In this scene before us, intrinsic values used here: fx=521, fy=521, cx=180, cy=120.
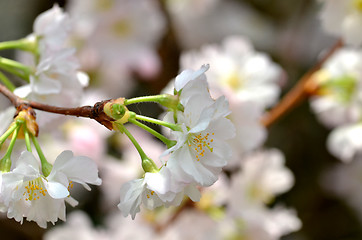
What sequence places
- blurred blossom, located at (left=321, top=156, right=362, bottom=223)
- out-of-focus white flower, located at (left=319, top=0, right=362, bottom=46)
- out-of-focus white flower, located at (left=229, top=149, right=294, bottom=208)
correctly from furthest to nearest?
blurred blossom, located at (left=321, top=156, right=362, bottom=223) → out-of-focus white flower, located at (left=229, top=149, right=294, bottom=208) → out-of-focus white flower, located at (left=319, top=0, right=362, bottom=46)

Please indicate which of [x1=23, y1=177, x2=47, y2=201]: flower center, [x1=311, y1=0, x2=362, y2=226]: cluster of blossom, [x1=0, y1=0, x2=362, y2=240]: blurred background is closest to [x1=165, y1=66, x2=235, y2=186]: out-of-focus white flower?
Result: [x1=23, y1=177, x2=47, y2=201]: flower center

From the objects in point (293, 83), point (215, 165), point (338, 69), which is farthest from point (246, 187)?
point (293, 83)

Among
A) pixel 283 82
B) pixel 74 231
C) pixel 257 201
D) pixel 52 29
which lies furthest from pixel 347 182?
pixel 52 29

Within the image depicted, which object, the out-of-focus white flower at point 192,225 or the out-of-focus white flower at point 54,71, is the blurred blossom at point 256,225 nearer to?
the out-of-focus white flower at point 192,225

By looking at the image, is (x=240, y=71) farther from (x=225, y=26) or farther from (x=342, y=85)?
(x=225, y=26)

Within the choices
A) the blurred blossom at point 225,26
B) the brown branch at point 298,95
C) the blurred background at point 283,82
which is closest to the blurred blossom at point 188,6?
the blurred background at point 283,82

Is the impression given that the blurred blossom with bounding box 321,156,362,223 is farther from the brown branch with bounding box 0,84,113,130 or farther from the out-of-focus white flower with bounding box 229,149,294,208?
the brown branch with bounding box 0,84,113,130
